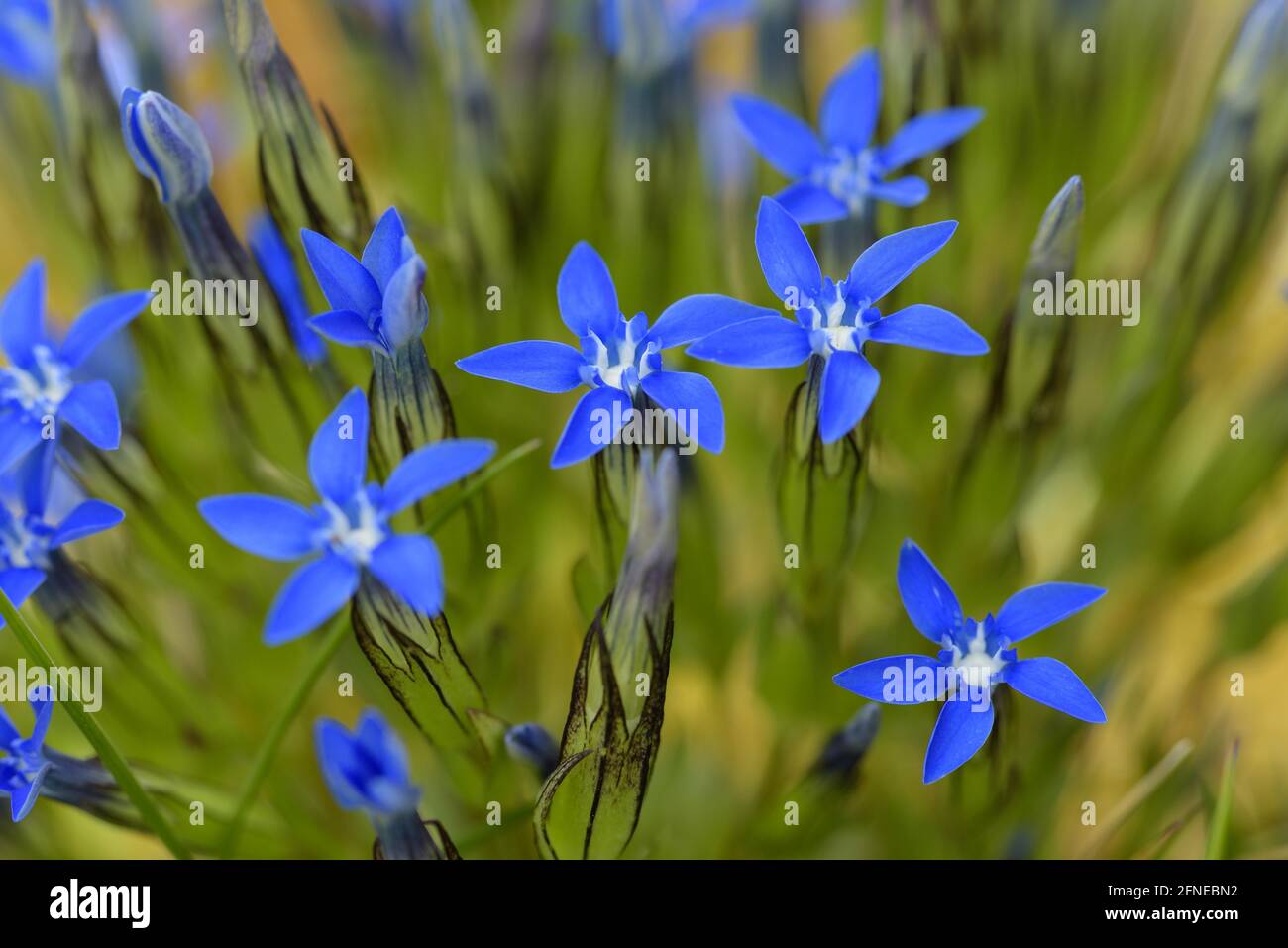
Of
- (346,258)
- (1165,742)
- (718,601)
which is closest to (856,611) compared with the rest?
(718,601)

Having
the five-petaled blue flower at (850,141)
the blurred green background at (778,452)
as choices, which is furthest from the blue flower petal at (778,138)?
the blurred green background at (778,452)

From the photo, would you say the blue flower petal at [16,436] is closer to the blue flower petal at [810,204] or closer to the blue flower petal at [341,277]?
the blue flower petal at [341,277]

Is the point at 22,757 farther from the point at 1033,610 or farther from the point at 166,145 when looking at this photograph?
the point at 1033,610

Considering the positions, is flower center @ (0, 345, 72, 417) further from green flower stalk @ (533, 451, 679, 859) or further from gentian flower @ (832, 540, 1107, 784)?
gentian flower @ (832, 540, 1107, 784)

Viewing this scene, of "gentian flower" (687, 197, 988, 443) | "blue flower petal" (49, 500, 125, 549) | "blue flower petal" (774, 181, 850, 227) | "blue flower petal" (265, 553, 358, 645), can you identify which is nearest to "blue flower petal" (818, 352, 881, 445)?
"gentian flower" (687, 197, 988, 443)

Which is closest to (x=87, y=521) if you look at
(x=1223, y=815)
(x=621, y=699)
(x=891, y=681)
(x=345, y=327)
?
(x=345, y=327)

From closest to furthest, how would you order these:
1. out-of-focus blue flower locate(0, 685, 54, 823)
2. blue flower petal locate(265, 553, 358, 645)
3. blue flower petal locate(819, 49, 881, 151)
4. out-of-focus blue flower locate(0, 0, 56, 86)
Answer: blue flower petal locate(265, 553, 358, 645), out-of-focus blue flower locate(0, 685, 54, 823), blue flower petal locate(819, 49, 881, 151), out-of-focus blue flower locate(0, 0, 56, 86)
